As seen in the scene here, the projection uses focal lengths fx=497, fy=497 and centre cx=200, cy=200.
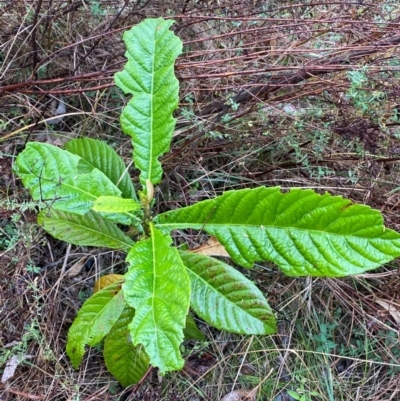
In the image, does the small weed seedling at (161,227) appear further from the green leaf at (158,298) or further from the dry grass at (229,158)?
the dry grass at (229,158)

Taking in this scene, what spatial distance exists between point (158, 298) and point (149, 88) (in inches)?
23.4

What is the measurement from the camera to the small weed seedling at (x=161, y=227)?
1241 millimetres

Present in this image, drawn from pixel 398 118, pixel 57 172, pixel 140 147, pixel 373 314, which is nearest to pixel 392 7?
pixel 398 118

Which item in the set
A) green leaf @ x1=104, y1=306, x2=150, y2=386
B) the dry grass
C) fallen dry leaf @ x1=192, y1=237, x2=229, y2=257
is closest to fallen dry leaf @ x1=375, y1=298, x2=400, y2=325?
the dry grass

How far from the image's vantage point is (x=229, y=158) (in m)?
2.01

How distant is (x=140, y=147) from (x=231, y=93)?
0.74 metres

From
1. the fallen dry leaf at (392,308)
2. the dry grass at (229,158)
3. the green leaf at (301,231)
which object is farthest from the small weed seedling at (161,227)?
the fallen dry leaf at (392,308)

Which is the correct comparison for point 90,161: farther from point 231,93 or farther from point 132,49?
A: point 231,93

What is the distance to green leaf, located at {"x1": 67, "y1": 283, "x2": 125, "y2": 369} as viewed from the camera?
143 centimetres

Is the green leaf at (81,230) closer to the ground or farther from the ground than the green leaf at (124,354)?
farther from the ground

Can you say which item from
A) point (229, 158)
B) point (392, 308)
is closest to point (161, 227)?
point (229, 158)

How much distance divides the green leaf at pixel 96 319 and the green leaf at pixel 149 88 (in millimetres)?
352

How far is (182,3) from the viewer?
2189mm

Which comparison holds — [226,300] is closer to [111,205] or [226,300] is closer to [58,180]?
[111,205]
